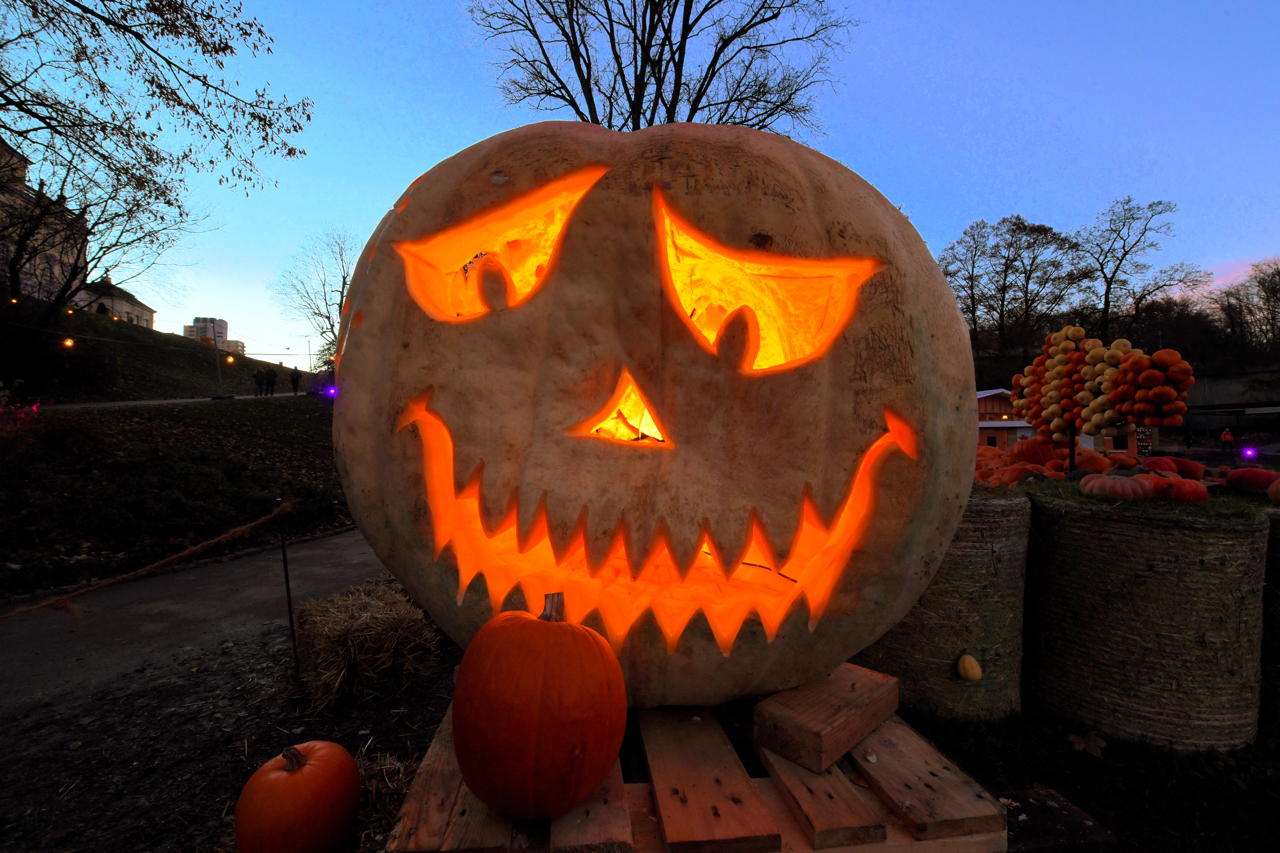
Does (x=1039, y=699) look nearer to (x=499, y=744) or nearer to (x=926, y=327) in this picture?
(x=926, y=327)

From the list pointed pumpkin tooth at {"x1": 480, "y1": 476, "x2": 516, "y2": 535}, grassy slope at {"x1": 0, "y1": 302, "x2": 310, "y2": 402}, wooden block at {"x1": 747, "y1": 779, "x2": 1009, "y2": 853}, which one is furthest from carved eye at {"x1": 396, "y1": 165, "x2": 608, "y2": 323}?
grassy slope at {"x1": 0, "y1": 302, "x2": 310, "y2": 402}

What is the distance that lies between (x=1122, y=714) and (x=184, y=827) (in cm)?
362

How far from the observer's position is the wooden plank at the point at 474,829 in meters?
1.26

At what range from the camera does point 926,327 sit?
1.71m

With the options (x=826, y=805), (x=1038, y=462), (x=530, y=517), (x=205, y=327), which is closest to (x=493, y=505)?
(x=530, y=517)

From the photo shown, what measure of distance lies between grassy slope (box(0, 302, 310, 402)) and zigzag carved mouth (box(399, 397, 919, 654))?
1777cm

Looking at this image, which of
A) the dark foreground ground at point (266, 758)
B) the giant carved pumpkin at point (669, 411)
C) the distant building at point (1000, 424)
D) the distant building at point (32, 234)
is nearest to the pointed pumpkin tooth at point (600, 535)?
the giant carved pumpkin at point (669, 411)

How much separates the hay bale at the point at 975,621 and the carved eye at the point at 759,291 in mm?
1497

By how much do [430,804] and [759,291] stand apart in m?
1.60

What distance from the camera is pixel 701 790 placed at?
1.46m

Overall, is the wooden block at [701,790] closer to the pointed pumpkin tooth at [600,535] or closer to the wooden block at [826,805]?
the wooden block at [826,805]

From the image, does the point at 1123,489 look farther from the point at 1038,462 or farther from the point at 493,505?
the point at 493,505

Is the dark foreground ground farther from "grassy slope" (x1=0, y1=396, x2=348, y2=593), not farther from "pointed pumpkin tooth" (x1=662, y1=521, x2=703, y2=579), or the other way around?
"grassy slope" (x1=0, y1=396, x2=348, y2=593)

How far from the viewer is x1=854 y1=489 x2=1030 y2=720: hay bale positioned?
2.74 meters
